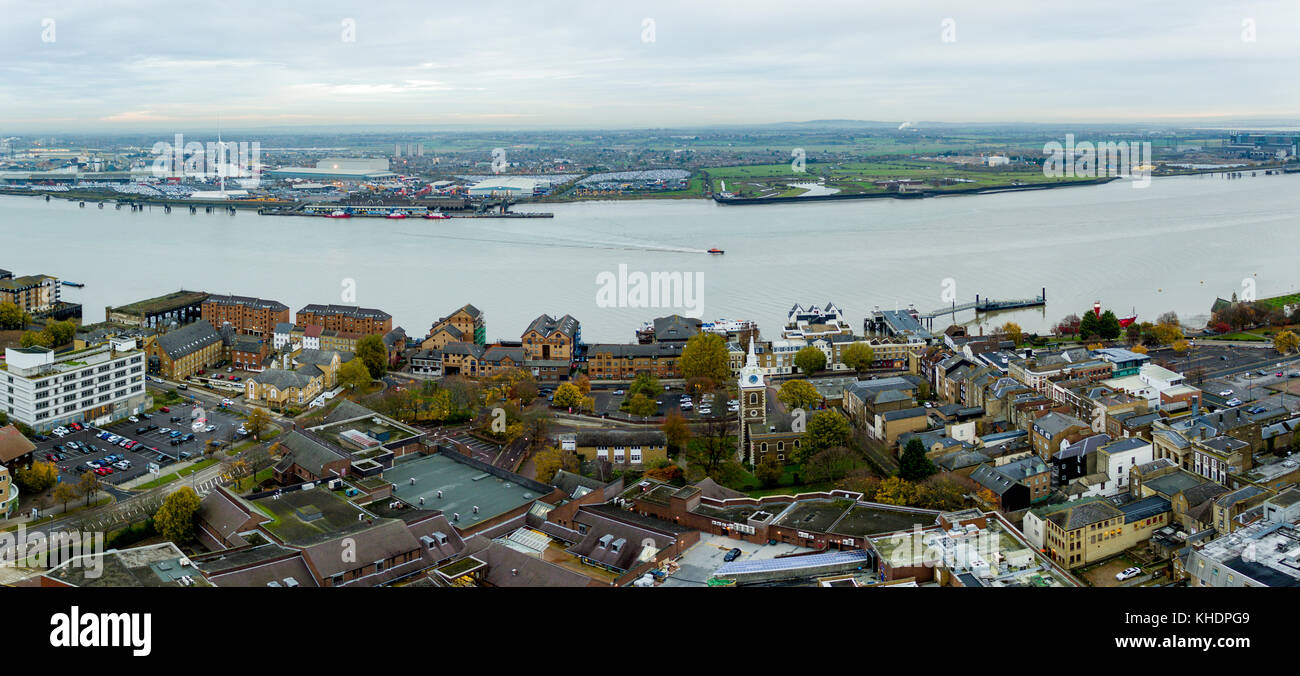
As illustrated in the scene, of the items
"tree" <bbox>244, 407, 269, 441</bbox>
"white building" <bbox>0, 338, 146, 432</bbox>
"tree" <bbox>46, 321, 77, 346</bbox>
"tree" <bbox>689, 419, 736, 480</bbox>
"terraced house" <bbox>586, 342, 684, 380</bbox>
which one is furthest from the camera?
"tree" <bbox>46, 321, 77, 346</bbox>

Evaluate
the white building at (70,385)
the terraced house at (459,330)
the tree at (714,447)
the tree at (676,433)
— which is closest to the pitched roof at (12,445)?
the white building at (70,385)

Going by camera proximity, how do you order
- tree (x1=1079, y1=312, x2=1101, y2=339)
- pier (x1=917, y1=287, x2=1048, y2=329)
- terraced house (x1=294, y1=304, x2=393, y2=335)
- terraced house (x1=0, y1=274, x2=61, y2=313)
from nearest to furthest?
tree (x1=1079, y1=312, x2=1101, y2=339) → terraced house (x1=294, y1=304, x2=393, y2=335) → terraced house (x1=0, y1=274, x2=61, y2=313) → pier (x1=917, y1=287, x2=1048, y2=329)

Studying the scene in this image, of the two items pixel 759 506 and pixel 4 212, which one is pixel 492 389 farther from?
pixel 4 212

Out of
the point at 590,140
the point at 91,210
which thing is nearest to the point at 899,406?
the point at 91,210

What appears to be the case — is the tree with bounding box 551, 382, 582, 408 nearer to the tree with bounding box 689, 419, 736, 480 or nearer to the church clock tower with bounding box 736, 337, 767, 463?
the tree with bounding box 689, 419, 736, 480

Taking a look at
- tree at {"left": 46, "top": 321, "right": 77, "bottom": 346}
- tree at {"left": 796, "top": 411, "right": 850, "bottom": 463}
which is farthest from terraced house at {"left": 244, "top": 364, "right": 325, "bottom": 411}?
tree at {"left": 796, "top": 411, "right": 850, "bottom": 463}

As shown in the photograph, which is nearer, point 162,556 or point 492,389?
point 162,556
